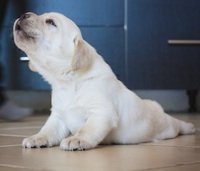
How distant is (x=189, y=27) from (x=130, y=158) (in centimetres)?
193

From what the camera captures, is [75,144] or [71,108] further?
[71,108]

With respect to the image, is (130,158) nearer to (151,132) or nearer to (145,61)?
(151,132)

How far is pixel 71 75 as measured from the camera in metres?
1.93

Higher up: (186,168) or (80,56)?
(80,56)

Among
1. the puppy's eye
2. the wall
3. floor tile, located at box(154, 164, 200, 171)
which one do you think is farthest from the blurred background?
floor tile, located at box(154, 164, 200, 171)

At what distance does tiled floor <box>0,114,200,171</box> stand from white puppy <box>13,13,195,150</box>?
0.07 meters

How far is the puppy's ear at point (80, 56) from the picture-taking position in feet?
6.00

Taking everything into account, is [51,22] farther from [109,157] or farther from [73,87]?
[109,157]

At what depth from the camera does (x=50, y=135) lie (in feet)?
6.20

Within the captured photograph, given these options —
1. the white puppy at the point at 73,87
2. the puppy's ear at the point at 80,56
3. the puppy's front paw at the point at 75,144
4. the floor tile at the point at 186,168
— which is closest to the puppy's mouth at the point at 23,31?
the white puppy at the point at 73,87

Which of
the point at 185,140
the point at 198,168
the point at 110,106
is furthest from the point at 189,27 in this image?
the point at 198,168

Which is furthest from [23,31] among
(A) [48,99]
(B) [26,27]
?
(A) [48,99]

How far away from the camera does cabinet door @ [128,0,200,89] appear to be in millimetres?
3316

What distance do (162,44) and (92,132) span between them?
5.57 feet
